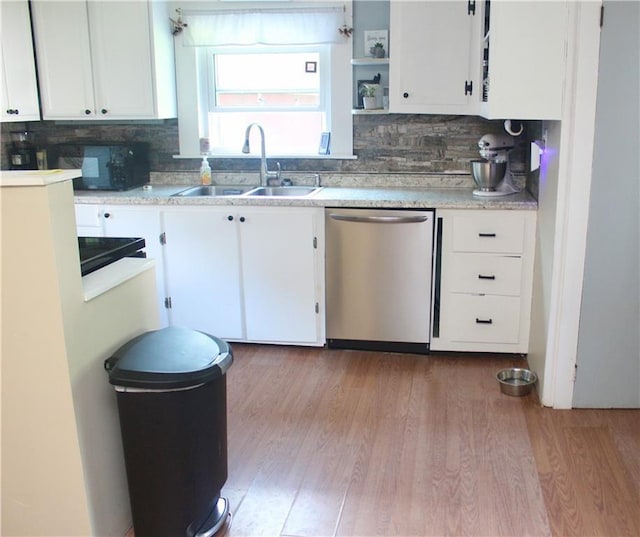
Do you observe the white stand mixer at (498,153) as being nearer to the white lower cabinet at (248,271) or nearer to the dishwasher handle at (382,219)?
the dishwasher handle at (382,219)

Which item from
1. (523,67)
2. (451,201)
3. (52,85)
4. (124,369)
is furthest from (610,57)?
(52,85)

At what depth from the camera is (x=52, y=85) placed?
3.91 metres

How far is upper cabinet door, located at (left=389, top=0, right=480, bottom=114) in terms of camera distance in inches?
139

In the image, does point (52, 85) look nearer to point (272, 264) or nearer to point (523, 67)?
point (272, 264)

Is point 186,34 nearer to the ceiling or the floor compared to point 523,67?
nearer to the ceiling

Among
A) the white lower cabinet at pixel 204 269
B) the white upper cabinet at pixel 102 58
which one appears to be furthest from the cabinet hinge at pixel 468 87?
the white upper cabinet at pixel 102 58

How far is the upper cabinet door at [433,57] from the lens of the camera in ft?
11.6

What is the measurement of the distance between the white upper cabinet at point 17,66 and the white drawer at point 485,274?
2625 mm

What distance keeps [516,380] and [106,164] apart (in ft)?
8.56

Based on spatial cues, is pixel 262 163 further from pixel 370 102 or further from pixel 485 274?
pixel 485 274

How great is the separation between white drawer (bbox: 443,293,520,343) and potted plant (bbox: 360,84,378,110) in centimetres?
122

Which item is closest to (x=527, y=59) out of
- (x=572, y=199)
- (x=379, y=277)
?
(x=572, y=199)

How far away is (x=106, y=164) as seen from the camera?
3.92 m

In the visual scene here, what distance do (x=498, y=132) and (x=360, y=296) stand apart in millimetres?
1293
